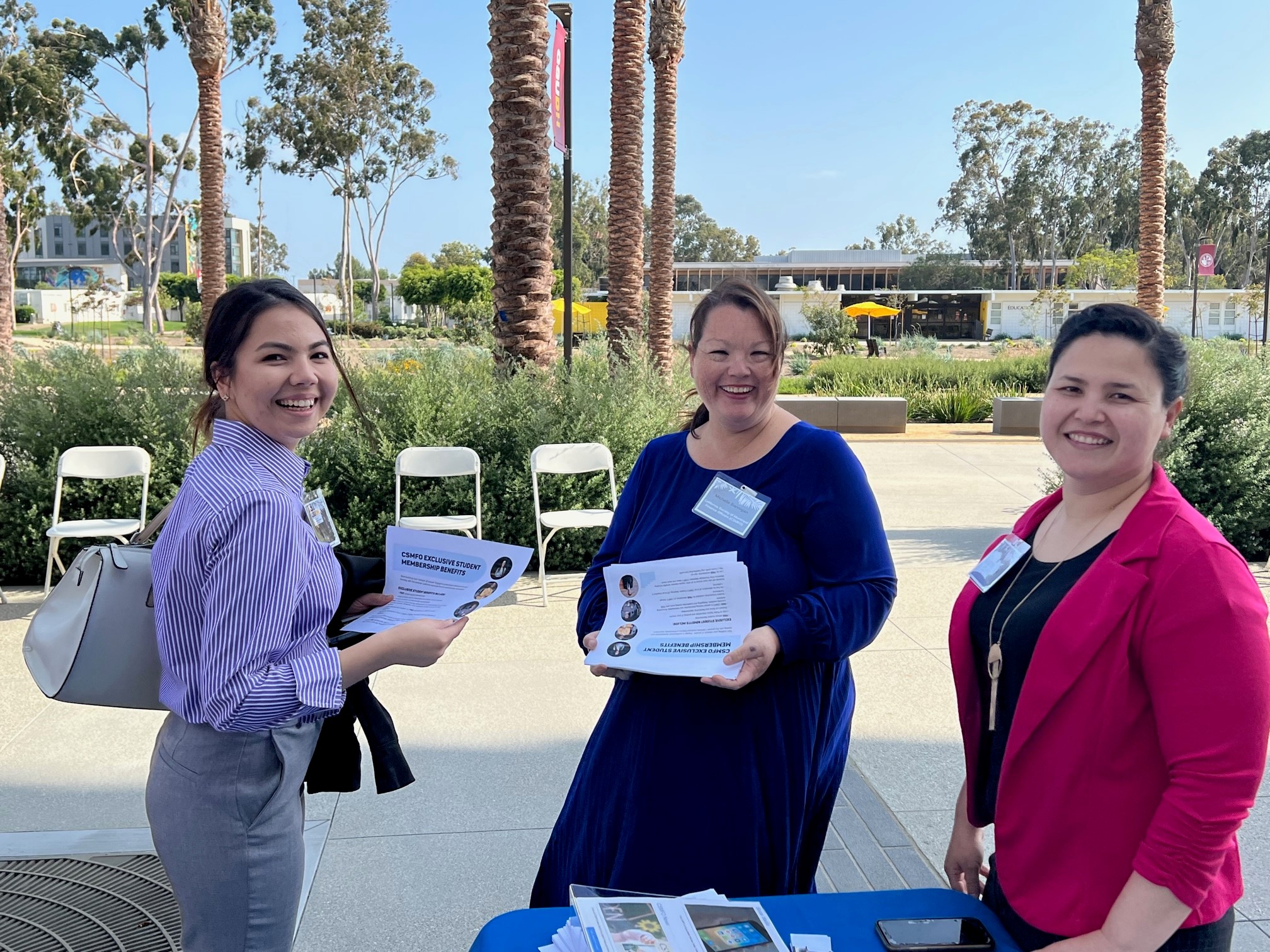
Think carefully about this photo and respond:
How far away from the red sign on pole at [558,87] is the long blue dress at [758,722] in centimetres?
566

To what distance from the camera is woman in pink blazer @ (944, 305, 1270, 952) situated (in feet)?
4.18

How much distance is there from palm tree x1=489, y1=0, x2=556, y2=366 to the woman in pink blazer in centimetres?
656

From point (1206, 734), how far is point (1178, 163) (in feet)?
270

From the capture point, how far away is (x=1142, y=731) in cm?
137

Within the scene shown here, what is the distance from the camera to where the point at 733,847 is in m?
1.94

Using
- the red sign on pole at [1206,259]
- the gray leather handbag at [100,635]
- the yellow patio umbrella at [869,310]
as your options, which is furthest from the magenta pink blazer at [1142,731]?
the yellow patio umbrella at [869,310]

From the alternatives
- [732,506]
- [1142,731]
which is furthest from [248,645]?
[1142,731]

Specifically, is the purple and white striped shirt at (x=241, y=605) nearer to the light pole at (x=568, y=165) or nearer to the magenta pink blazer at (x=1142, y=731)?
the magenta pink blazer at (x=1142, y=731)

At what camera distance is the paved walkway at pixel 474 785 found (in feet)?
9.50

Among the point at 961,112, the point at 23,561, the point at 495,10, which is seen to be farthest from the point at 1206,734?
the point at 961,112

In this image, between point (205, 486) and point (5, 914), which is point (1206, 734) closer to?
point (205, 486)

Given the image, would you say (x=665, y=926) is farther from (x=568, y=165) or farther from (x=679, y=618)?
(x=568, y=165)

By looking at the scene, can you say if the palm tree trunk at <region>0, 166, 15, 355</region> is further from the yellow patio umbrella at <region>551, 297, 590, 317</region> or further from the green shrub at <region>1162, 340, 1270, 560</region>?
the green shrub at <region>1162, 340, 1270, 560</region>

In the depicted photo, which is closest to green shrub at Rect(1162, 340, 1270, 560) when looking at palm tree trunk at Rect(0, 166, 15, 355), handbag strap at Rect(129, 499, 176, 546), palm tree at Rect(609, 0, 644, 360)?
handbag strap at Rect(129, 499, 176, 546)
